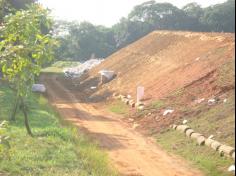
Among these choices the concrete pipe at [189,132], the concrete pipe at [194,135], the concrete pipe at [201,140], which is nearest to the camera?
the concrete pipe at [201,140]

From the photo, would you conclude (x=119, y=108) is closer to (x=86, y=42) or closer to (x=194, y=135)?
(x=194, y=135)

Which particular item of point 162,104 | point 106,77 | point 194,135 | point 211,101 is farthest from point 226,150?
point 106,77

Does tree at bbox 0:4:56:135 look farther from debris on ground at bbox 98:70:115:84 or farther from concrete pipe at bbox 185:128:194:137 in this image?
debris on ground at bbox 98:70:115:84

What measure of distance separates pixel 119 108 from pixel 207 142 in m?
10.7

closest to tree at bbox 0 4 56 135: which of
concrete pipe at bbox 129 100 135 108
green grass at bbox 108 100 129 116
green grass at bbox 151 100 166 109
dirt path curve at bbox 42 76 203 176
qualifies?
dirt path curve at bbox 42 76 203 176

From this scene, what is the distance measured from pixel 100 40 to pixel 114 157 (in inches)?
2534

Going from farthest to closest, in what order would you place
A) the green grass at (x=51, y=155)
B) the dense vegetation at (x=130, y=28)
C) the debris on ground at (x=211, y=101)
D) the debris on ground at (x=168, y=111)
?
the dense vegetation at (x=130, y=28) → the debris on ground at (x=168, y=111) → the debris on ground at (x=211, y=101) → the green grass at (x=51, y=155)

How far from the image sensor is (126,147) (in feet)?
51.7

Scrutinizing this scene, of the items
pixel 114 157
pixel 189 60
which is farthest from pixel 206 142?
pixel 189 60

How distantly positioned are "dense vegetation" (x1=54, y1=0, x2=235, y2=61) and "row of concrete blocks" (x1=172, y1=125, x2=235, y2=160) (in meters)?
56.7

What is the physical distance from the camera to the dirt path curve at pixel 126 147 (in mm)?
12898

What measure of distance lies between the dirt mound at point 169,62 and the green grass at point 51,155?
10.0 metres

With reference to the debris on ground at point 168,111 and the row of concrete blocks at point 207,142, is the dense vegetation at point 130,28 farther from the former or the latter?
the row of concrete blocks at point 207,142

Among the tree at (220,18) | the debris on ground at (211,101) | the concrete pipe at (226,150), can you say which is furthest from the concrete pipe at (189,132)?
the tree at (220,18)
